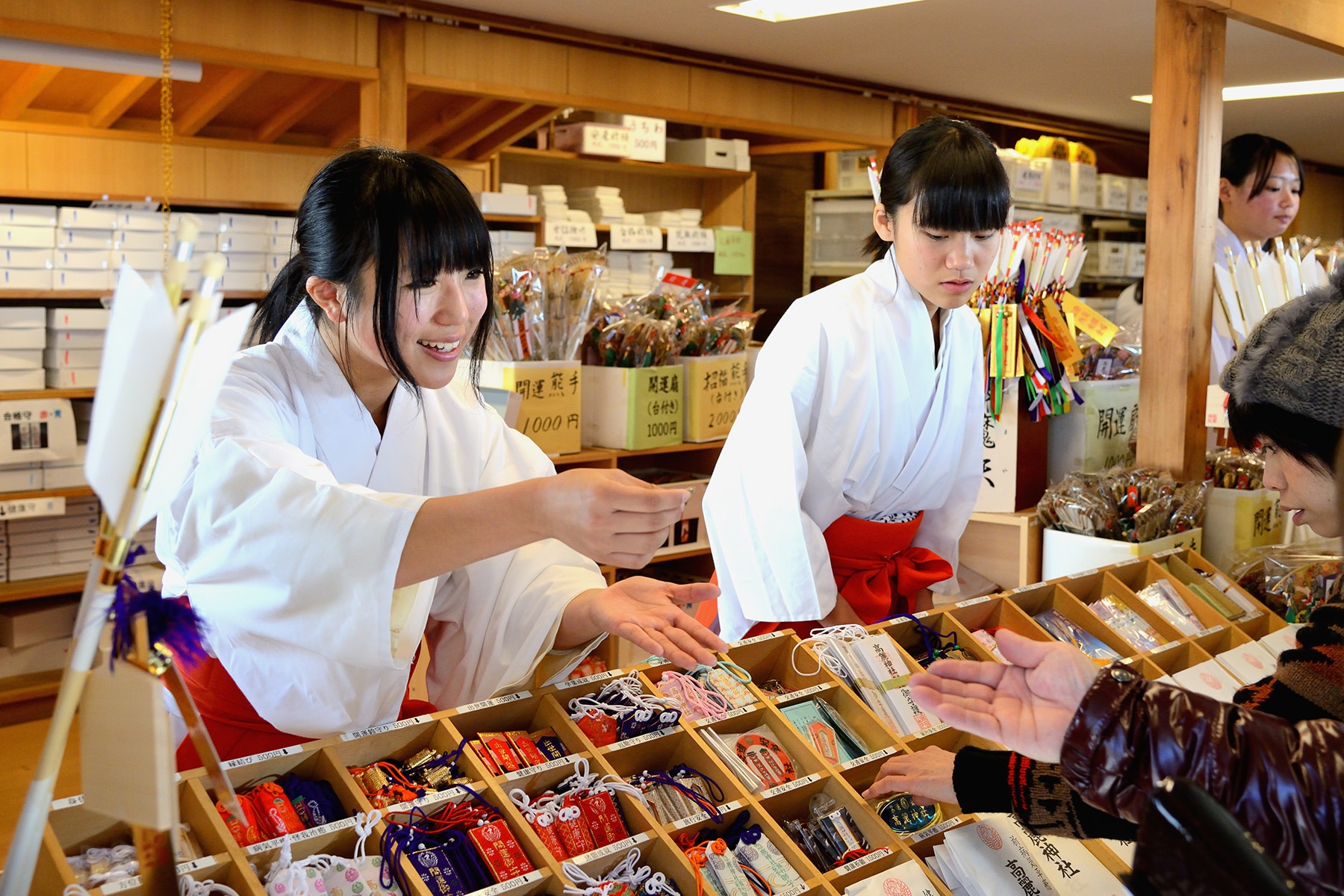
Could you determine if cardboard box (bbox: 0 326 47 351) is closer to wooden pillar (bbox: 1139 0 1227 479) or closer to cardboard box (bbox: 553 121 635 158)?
cardboard box (bbox: 553 121 635 158)

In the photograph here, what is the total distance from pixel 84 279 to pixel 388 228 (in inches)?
115

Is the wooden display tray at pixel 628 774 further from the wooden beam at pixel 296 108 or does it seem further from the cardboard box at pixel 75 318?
the wooden beam at pixel 296 108

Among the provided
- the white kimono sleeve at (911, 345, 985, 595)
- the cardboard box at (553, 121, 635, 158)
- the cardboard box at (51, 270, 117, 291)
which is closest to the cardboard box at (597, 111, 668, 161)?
the cardboard box at (553, 121, 635, 158)

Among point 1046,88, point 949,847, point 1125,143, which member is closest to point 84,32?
point 949,847

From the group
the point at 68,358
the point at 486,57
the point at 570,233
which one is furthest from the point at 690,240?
the point at 68,358

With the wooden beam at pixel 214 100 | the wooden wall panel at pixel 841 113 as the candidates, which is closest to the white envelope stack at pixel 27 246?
the wooden beam at pixel 214 100

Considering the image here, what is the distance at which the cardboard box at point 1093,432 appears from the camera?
3.06 meters

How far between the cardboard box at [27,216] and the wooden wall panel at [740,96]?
8.06ft

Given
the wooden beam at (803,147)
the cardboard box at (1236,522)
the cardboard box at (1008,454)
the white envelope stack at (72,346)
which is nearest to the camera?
the cardboard box at (1236,522)

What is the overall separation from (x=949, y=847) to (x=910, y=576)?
111 centimetres

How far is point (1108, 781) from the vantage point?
0.96m

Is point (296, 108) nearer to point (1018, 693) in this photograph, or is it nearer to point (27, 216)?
point (27, 216)

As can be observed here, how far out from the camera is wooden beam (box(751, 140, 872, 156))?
5.69 meters

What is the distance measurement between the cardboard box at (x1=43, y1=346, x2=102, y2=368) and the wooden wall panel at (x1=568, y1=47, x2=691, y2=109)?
197cm
